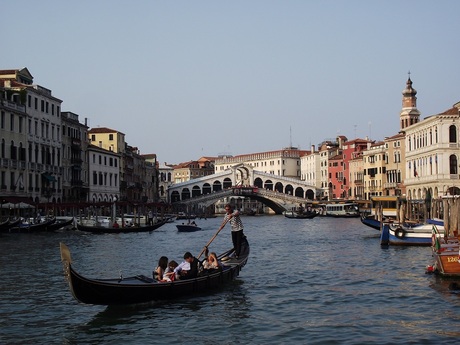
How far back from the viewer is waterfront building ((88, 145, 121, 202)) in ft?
154

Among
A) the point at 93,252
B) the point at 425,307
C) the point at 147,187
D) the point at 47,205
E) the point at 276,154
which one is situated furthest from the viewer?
the point at 276,154

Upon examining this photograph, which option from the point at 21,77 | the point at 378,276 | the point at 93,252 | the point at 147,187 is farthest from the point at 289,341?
the point at 147,187

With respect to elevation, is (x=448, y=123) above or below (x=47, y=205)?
above

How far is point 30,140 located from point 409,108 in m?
32.4

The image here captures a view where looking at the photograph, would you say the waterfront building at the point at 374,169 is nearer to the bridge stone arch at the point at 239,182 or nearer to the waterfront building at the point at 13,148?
the bridge stone arch at the point at 239,182

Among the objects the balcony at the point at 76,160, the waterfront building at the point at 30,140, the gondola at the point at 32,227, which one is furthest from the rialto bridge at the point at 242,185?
the gondola at the point at 32,227

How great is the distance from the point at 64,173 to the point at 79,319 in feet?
107

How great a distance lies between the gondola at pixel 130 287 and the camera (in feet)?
30.4

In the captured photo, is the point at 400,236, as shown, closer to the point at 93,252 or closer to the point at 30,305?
the point at 93,252

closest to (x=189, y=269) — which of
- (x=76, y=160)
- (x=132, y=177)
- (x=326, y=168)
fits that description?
(x=76, y=160)

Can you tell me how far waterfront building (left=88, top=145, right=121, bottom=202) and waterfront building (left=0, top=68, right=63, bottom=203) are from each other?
21.0ft

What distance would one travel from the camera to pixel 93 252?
20578 millimetres

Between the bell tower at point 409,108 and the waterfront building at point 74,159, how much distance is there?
25.6 m

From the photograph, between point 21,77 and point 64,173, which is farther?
point 64,173
